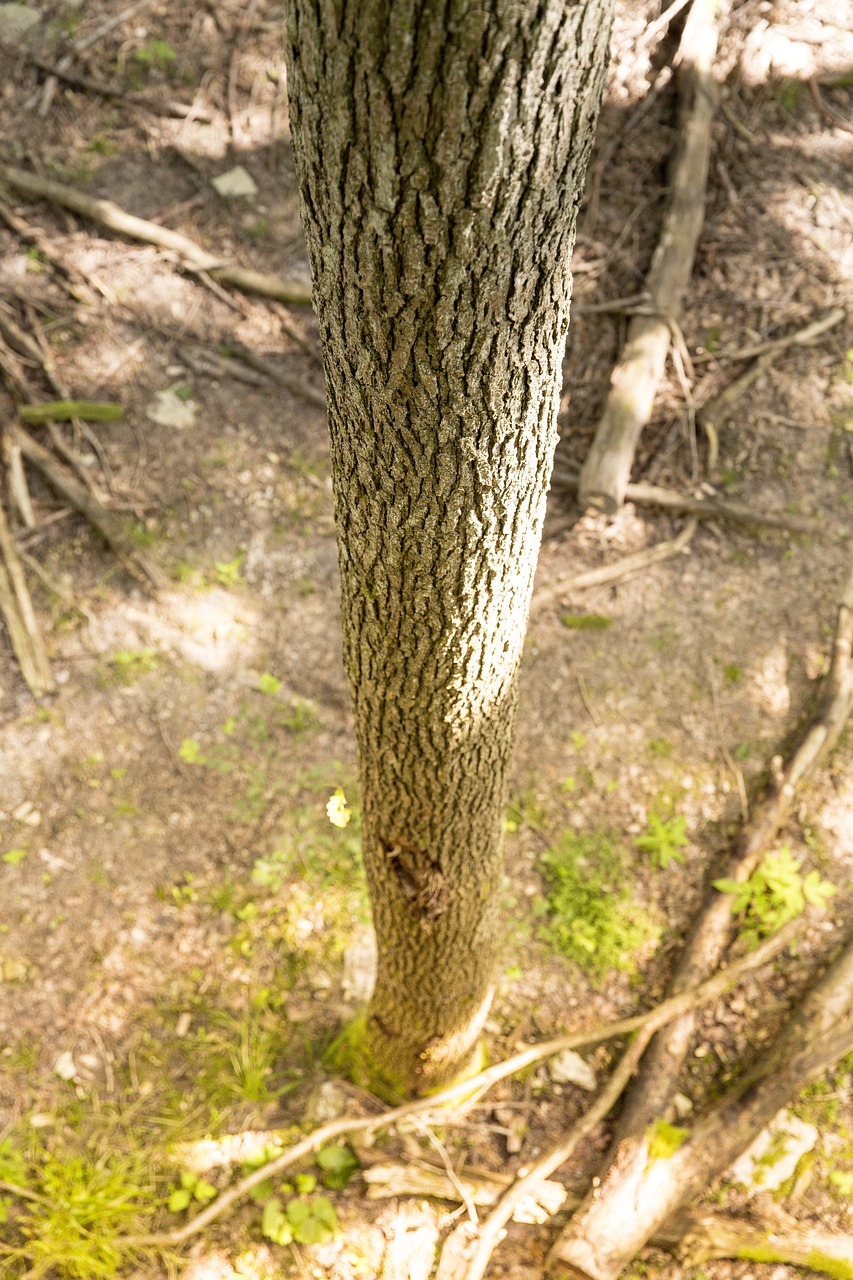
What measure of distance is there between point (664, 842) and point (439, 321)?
127 inches

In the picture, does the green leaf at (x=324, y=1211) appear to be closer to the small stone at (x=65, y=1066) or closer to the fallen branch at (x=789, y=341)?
the small stone at (x=65, y=1066)

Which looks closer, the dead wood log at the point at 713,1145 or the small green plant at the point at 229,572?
the dead wood log at the point at 713,1145

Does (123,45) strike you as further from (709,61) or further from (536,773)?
(536,773)

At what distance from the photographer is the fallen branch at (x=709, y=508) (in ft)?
15.0

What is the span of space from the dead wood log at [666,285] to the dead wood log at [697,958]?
150cm

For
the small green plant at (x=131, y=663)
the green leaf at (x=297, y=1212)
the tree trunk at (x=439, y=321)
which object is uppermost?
the tree trunk at (x=439, y=321)

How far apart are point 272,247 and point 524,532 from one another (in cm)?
480

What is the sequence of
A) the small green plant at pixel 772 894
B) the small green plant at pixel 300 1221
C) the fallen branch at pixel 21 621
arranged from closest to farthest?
the small green plant at pixel 300 1221 → the small green plant at pixel 772 894 → the fallen branch at pixel 21 621

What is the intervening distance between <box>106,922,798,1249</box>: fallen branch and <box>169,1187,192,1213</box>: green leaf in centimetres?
6

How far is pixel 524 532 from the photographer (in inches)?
57.1

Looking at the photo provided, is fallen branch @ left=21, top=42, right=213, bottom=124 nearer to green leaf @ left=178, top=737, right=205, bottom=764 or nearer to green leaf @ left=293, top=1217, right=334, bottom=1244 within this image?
green leaf @ left=178, top=737, right=205, bottom=764

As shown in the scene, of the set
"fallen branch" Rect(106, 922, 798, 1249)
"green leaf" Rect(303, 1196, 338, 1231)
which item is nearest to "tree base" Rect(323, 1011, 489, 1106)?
"fallen branch" Rect(106, 922, 798, 1249)

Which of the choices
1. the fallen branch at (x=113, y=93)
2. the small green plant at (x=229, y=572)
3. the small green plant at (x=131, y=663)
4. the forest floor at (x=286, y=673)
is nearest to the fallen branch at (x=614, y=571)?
the forest floor at (x=286, y=673)

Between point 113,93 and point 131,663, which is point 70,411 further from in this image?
point 113,93
